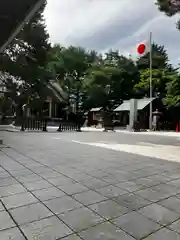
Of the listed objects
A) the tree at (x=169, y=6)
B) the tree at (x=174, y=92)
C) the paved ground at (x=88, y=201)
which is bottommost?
the paved ground at (x=88, y=201)

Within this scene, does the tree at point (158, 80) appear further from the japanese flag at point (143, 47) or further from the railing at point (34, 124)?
the railing at point (34, 124)

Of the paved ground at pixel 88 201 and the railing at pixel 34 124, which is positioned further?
the railing at pixel 34 124

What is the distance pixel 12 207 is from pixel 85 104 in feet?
105

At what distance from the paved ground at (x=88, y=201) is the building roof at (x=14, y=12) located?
2543 millimetres

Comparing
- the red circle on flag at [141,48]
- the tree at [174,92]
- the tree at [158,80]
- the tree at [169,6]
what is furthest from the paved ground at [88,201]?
the tree at [158,80]

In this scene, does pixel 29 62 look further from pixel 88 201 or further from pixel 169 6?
→ pixel 88 201

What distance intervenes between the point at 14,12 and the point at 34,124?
1282 cm

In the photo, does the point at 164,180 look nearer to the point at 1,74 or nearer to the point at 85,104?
the point at 1,74

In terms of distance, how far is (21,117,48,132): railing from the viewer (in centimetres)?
1573

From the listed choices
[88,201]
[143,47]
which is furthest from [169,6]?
[143,47]

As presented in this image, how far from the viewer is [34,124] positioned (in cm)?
1616

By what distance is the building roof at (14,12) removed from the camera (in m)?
3.39

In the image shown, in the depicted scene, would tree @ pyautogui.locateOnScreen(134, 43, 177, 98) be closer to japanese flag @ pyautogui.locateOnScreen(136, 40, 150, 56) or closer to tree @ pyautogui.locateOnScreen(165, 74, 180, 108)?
tree @ pyautogui.locateOnScreen(165, 74, 180, 108)

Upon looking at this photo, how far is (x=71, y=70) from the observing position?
36.7 metres
